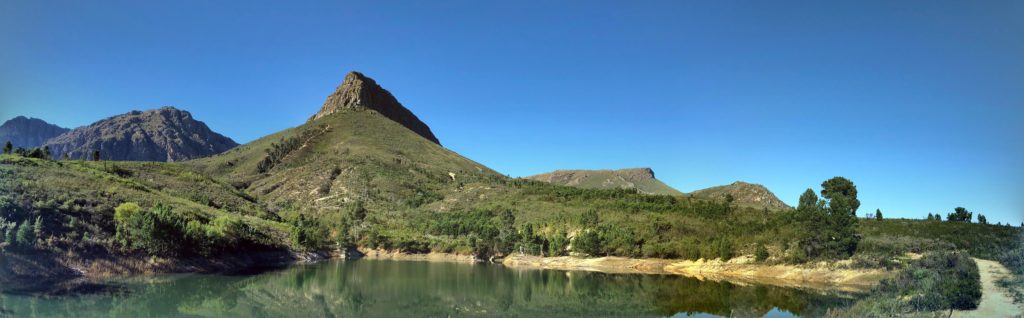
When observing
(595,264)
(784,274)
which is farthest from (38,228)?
(784,274)

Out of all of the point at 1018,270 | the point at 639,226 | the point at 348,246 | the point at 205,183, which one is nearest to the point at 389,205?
the point at 348,246

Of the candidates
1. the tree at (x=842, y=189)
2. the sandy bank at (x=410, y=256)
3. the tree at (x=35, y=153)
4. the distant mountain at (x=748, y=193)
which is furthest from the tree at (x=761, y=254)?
the distant mountain at (x=748, y=193)

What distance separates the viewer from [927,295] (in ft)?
98.4

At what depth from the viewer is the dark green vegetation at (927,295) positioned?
1139 inches

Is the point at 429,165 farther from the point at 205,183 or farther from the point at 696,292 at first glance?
the point at 696,292

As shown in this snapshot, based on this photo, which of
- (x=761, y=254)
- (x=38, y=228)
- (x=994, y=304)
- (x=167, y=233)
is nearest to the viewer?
(x=994, y=304)

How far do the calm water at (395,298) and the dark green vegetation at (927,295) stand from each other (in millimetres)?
3668

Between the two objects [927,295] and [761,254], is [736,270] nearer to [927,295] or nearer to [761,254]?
[761,254]

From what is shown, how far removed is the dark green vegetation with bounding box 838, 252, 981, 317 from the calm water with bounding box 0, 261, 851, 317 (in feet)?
12.0

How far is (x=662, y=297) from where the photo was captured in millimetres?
44312

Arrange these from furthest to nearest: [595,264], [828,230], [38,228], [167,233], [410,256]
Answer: [410,256], [595,264], [828,230], [167,233], [38,228]

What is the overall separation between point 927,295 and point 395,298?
3313 centimetres

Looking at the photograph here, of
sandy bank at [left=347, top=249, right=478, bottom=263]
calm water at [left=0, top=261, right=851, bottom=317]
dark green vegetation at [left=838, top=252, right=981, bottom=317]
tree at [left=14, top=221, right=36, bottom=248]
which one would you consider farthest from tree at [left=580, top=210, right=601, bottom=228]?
tree at [left=14, top=221, right=36, bottom=248]

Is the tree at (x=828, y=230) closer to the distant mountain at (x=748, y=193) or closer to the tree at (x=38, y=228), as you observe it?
the tree at (x=38, y=228)
